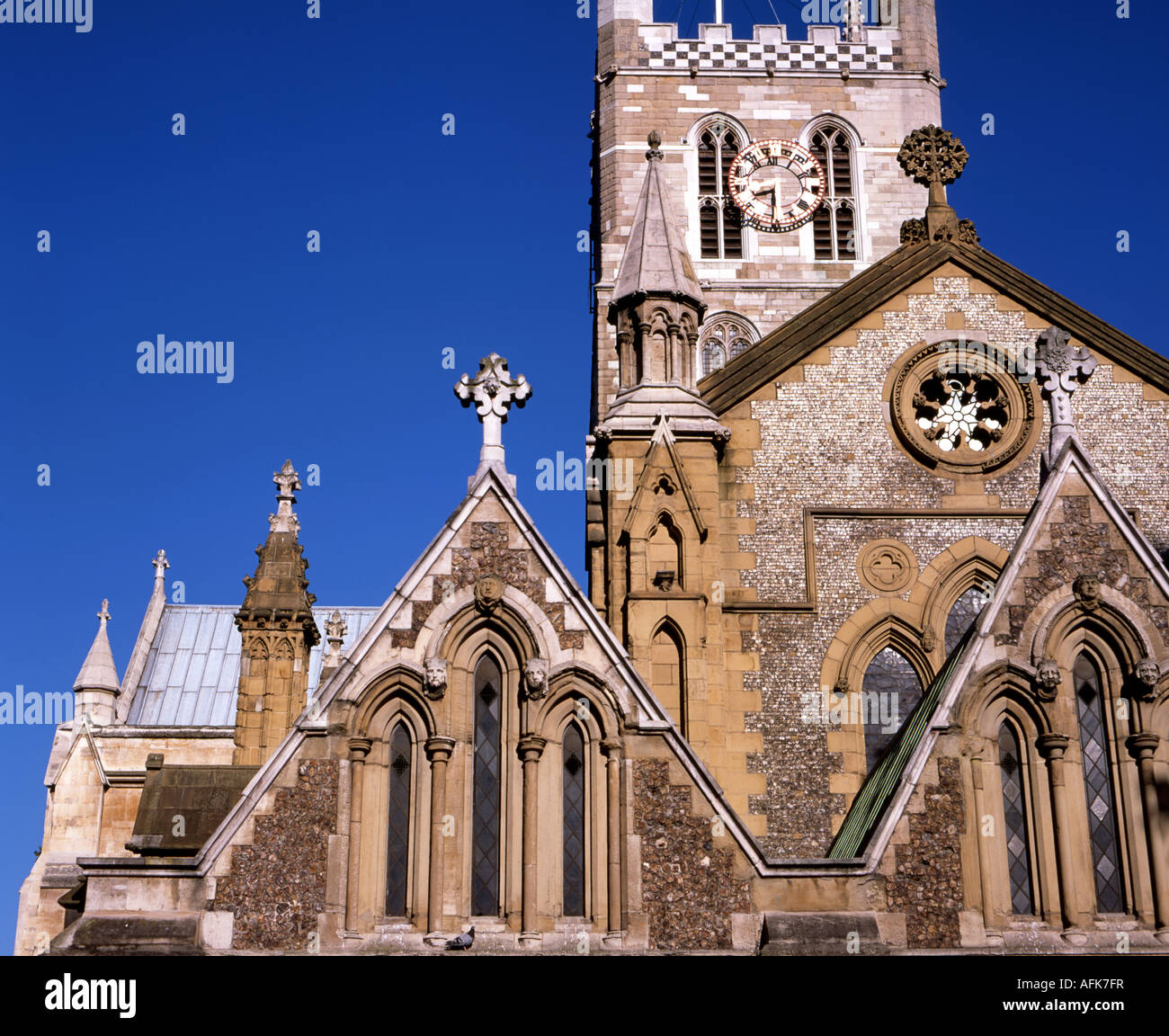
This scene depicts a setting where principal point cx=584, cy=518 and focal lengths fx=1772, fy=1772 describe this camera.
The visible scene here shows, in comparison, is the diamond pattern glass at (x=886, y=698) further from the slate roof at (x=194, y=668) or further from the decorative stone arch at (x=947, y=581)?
the slate roof at (x=194, y=668)

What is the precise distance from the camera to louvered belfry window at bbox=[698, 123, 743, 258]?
53375 millimetres

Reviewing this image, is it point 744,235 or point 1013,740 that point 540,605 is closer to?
point 1013,740

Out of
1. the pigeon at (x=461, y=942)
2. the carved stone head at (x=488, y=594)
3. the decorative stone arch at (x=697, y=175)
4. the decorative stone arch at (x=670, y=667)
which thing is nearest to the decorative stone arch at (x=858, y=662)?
the decorative stone arch at (x=670, y=667)

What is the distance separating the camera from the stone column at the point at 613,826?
15102 millimetres

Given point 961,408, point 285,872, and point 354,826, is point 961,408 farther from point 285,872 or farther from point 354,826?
point 285,872

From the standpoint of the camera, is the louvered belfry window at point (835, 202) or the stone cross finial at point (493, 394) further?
the louvered belfry window at point (835, 202)

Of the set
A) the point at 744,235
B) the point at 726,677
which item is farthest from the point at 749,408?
the point at 744,235

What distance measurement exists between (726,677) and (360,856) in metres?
5.60

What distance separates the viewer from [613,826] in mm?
15344

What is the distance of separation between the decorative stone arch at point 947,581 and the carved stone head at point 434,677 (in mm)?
A: 6577

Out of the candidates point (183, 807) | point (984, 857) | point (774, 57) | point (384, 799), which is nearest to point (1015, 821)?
point (984, 857)

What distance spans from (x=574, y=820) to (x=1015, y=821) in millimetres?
3909

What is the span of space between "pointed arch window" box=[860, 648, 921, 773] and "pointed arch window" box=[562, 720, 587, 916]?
15.3 feet
